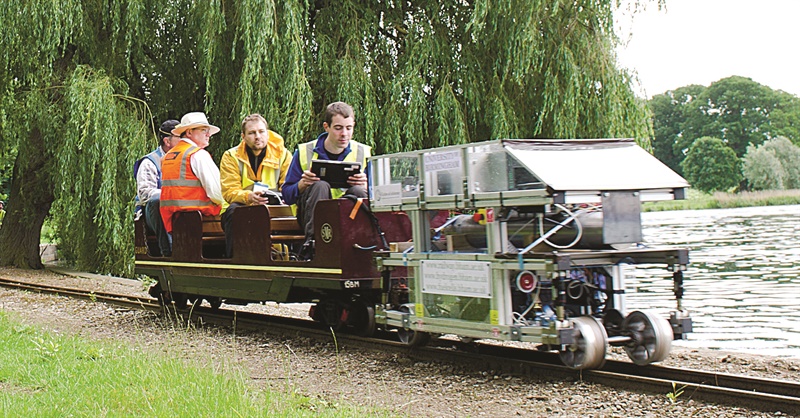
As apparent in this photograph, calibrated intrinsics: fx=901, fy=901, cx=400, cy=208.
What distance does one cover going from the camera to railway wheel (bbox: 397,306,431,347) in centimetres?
722

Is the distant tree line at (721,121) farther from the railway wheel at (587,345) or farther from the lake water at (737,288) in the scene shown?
the railway wheel at (587,345)

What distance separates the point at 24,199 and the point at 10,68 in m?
3.55

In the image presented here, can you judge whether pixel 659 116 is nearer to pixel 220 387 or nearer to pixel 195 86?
pixel 195 86

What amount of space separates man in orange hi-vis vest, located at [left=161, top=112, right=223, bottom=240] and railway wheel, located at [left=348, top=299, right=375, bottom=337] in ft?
6.97

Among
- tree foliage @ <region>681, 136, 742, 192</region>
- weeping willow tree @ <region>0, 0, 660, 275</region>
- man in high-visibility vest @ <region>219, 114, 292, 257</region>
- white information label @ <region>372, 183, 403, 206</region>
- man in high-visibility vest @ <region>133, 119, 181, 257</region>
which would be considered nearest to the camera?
white information label @ <region>372, 183, 403, 206</region>

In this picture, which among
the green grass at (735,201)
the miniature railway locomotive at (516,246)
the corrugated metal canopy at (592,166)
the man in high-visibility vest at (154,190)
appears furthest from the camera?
the green grass at (735,201)

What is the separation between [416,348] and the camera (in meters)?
7.40

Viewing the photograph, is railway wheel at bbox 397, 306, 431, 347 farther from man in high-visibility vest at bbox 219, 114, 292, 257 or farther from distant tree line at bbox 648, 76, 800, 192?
distant tree line at bbox 648, 76, 800, 192

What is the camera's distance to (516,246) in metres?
6.44

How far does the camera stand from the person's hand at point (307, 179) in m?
7.91

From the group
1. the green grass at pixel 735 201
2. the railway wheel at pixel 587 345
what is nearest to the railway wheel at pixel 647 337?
the railway wheel at pixel 587 345

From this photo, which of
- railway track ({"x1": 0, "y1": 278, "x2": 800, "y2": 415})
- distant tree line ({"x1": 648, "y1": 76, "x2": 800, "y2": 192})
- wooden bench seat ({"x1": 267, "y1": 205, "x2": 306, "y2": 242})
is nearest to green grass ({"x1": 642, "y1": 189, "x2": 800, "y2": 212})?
distant tree line ({"x1": 648, "y1": 76, "x2": 800, "y2": 192})

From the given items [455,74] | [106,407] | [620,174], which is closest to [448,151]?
[620,174]

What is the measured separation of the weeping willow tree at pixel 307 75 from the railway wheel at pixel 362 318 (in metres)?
5.11
